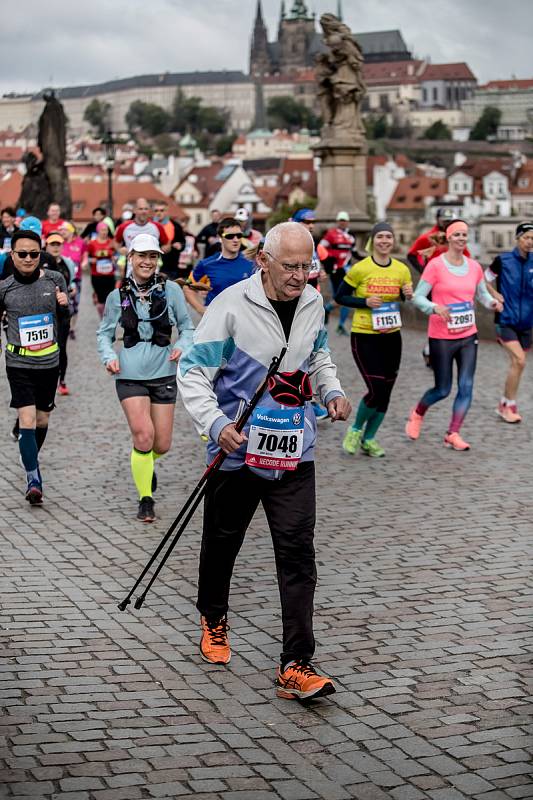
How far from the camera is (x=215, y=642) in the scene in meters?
5.55

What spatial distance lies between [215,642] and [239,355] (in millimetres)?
1070

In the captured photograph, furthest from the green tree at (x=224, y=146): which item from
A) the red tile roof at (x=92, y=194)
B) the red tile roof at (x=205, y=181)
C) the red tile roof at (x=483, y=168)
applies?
the red tile roof at (x=92, y=194)

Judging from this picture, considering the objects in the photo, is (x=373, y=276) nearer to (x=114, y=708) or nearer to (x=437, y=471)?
(x=437, y=471)

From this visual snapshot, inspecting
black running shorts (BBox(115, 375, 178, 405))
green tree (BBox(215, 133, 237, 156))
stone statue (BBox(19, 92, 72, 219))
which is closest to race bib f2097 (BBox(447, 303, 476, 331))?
black running shorts (BBox(115, 375, 178, 405))

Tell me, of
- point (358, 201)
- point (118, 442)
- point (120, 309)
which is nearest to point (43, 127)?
point (358, 201)

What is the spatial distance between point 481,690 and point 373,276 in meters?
5.16

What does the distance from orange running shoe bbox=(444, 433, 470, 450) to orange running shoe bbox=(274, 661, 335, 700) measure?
5286 mm

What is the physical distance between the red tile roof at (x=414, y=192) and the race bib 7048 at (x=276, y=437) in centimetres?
12796

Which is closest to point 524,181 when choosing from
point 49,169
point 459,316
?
point 49,169

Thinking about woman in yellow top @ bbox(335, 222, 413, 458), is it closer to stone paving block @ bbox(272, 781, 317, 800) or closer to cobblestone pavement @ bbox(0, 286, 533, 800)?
cobblestone pavement @ bbox(0, 286, 533, 800)

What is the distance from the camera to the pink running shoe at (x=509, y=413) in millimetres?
11602

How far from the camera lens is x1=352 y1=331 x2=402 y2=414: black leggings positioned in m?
9.98

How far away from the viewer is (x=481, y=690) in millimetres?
5164

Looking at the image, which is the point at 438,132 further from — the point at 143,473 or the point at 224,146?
the point at 143,473
